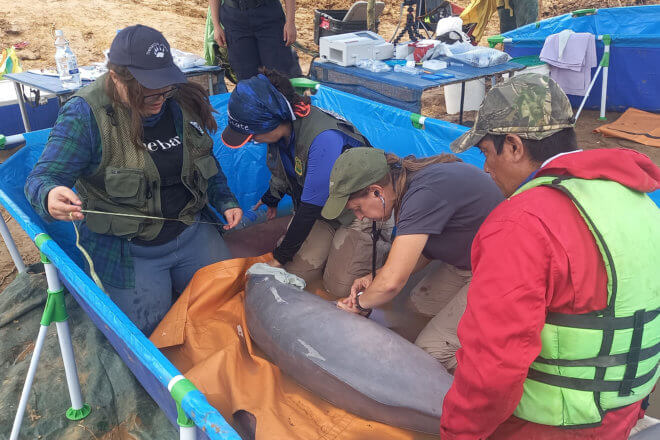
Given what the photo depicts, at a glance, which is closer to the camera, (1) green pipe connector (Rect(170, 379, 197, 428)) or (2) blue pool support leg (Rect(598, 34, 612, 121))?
(1) green pipe connector (Rect(170, 379, 197, 428))

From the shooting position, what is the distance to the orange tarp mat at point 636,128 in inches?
210

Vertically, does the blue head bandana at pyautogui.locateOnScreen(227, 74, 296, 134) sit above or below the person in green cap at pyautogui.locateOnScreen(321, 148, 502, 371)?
above

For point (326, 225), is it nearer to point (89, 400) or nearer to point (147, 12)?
point (89, 400)

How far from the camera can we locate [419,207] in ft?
6.31

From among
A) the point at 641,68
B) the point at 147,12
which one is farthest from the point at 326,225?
the point at 147,12

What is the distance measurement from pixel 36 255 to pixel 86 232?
5.11 ft

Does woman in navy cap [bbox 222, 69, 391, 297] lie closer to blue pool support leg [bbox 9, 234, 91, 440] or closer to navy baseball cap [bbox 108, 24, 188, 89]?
navy baseball cap [bbox 108, 24, 188, 89]

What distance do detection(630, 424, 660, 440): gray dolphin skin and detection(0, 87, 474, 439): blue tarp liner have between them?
1.12 m

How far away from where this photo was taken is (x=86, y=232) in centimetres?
245

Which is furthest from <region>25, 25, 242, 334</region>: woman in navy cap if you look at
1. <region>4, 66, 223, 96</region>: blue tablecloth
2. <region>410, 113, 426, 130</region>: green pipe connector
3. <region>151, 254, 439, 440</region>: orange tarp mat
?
<region>4, 66, 223, 96</region>: blue tablecloth

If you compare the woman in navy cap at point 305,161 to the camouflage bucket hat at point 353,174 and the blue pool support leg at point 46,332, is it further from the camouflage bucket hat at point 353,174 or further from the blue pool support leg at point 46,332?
the blue pool support leg at point 46,332

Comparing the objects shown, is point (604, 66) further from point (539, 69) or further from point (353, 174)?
point (353, 174)

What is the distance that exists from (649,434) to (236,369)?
1387 mm

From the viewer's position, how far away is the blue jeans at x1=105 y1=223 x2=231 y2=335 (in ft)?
8.05
